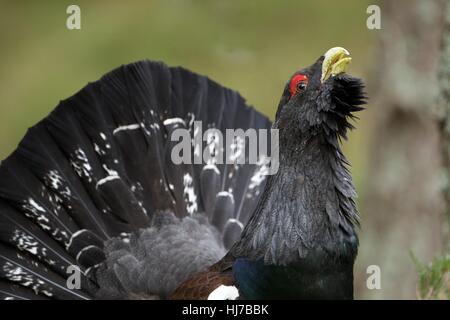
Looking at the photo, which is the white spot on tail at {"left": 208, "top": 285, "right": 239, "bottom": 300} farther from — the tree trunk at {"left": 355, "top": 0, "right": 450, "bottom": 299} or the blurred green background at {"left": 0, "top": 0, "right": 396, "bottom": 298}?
the blurred green background at {"left": 0, "top": 0, "right": 396, "bottom": 298}

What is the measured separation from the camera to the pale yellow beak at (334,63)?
4.19 metres

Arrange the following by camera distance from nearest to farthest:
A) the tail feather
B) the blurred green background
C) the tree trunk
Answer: the tail feather < the tree trunk < the blurred green background

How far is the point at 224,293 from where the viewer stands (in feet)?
14.0

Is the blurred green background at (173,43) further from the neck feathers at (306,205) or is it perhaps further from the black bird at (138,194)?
the neck feathers at (306,205)

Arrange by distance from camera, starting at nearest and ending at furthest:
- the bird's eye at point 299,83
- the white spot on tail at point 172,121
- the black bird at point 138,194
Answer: the bird's eye at point 299,83 < the black bird at point 138,194 < the white spot on tail at point 172,121

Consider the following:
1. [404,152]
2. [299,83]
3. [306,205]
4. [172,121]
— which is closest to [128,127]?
[172,121]

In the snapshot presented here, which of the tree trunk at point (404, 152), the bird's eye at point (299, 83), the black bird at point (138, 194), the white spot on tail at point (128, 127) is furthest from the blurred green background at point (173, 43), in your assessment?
the bird's eye at point (299, 83)

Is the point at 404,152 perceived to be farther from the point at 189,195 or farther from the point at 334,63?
the point at 334,63

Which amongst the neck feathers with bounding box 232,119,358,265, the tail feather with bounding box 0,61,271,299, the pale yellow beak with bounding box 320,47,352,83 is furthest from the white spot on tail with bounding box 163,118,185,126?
the pale yellow beak with bounding box 320,47,352,83

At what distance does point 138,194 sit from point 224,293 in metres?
1.23

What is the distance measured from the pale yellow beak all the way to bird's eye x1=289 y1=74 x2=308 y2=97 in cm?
10

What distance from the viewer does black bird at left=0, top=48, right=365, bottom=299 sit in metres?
4.41

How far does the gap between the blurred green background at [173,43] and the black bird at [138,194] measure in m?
5.82

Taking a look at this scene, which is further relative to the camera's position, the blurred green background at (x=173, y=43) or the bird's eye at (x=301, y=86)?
the blurred green background at (x=173, y=43)
